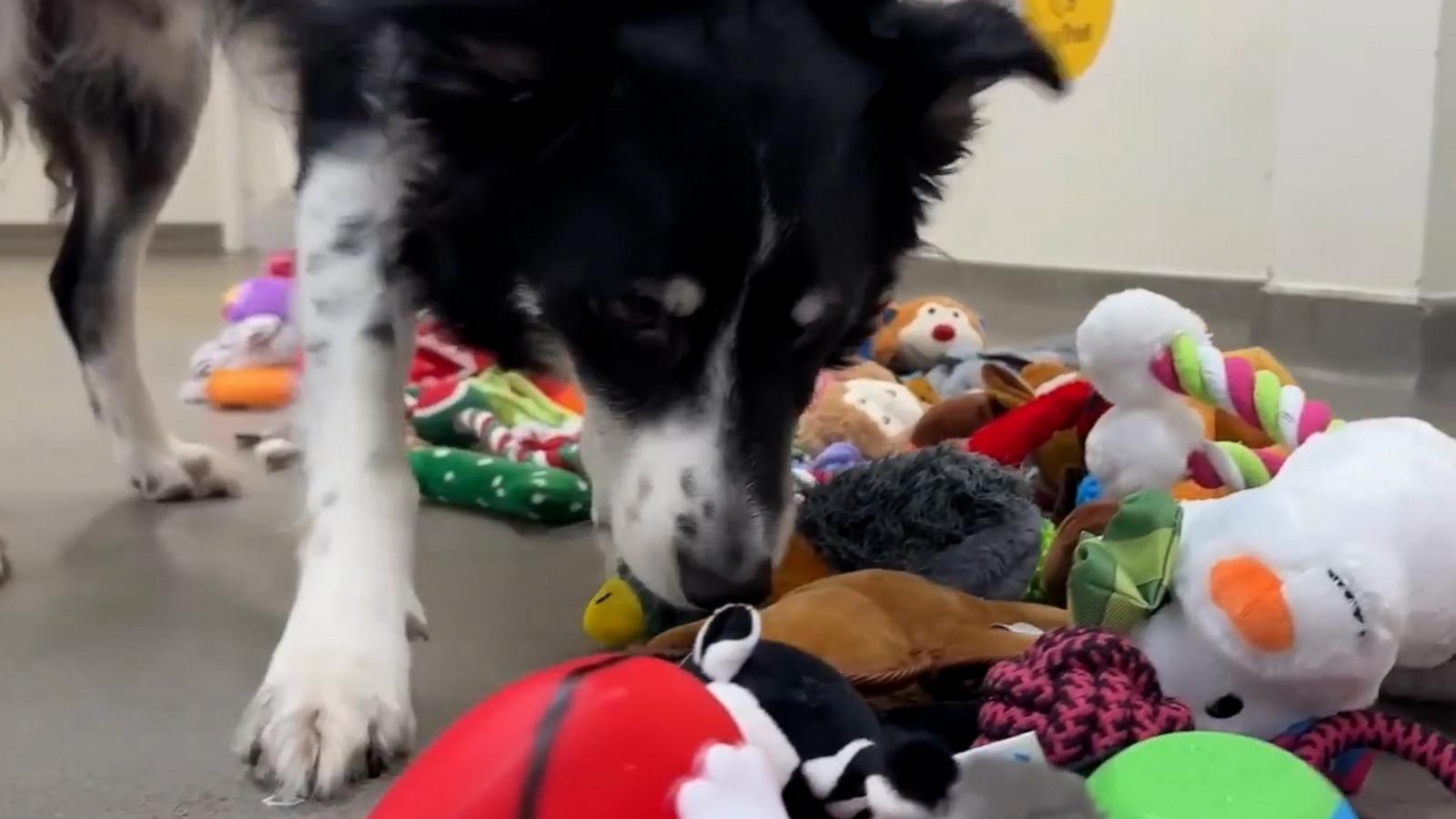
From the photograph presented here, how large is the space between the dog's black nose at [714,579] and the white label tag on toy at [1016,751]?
1.02 ft

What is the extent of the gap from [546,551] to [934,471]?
1.78 feet

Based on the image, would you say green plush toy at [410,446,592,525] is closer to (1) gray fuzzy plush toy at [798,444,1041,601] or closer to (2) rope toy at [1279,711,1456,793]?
(1) gray fuzzy plush toy at [798,444,1041,601]

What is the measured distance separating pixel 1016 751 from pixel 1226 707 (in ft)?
0.72

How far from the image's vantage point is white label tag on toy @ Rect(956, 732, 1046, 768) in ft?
2.43

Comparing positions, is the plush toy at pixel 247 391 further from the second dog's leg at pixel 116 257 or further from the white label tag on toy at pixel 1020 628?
the white label tag on toy at pixel 1020 628

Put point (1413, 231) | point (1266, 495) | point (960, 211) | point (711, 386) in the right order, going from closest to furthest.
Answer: point (1266, 495)
point (711, 386)
point (1413, 231)
point (960, 211)

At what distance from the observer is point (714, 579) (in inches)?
42.8

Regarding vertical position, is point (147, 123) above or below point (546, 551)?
above

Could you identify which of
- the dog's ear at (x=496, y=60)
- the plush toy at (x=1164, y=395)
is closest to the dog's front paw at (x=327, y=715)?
the dog's ear at (x=496, y=60)

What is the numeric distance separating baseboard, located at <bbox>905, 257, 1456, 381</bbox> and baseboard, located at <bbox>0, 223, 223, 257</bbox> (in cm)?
362

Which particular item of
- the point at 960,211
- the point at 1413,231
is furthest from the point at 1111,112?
the point at 1413,231

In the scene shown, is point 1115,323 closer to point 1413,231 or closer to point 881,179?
point 881,179

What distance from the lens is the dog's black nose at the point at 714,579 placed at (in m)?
1.09

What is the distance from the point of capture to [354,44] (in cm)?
119
